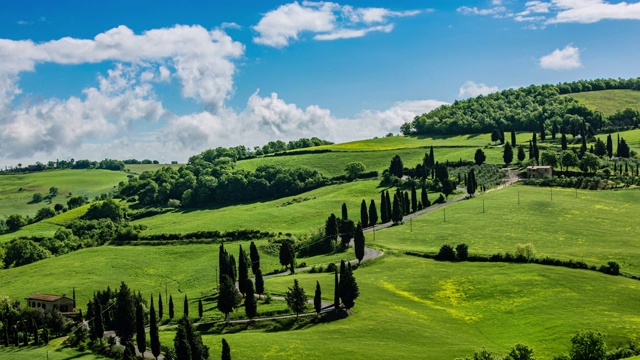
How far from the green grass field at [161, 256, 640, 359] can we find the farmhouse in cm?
3391

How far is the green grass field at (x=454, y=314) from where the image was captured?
311ft

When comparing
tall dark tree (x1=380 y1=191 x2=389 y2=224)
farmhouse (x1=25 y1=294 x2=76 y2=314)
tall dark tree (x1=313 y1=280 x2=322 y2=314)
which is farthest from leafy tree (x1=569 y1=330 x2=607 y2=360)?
tall dark tree (x1=380 y1=191 x2=389 y2=224)

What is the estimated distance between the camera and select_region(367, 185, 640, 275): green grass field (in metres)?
141

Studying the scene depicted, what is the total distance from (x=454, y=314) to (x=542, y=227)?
58.2 m

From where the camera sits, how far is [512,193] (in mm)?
192125

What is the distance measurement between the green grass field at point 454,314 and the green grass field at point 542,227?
43.5 feet

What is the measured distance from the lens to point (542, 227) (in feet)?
522

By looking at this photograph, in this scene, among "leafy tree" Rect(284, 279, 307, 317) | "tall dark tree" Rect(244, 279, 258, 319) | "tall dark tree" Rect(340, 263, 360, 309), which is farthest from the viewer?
"tall dark tree" Rect(340, 263, 360, 309)

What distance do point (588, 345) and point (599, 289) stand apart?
3642 cm

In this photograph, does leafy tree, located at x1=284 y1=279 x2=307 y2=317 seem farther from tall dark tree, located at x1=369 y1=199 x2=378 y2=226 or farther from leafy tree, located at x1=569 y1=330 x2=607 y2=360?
tall dark tree, located at x1=369 y1=199 x2=378 y2=226

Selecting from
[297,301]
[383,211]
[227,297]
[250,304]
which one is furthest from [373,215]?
[227,297]

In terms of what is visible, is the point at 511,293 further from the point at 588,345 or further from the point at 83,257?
the point at 83,257

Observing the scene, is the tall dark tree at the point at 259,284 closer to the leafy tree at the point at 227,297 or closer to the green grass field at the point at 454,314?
the green grass field at the point at 454,314

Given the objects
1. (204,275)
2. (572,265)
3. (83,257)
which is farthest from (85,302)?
(572,265)
